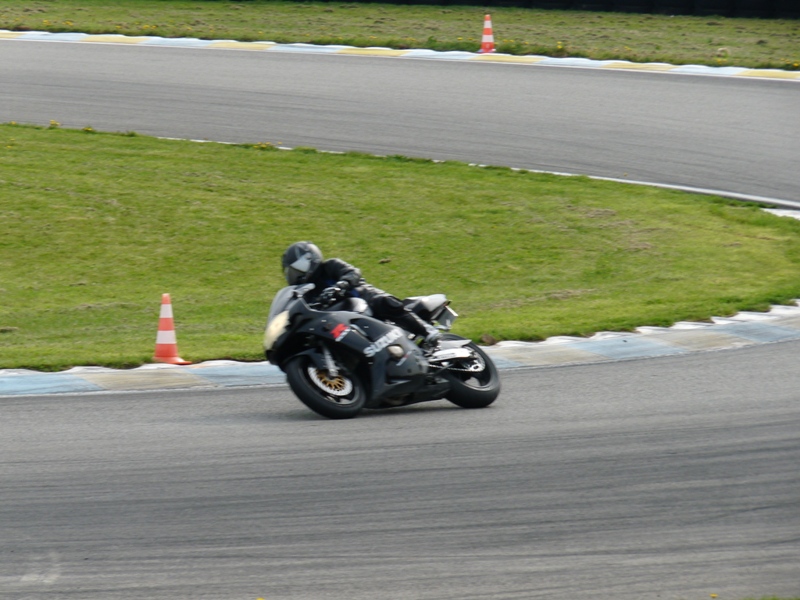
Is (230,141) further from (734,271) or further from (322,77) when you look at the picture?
(734,271)

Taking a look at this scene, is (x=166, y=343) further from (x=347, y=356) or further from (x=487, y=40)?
(x=487, y=40)

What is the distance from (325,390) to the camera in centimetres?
840

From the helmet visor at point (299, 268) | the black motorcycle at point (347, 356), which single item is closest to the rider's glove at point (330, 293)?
the black motorcycle at point (347, 356)

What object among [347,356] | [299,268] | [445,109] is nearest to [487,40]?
[445,109]

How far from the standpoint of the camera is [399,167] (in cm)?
1792

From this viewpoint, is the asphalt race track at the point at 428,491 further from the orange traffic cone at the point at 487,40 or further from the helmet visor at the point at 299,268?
the orange traffic cone at the point at 487,40

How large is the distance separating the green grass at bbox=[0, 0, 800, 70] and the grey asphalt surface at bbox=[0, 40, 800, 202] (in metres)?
1.48

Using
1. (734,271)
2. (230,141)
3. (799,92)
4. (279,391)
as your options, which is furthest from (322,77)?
(279,391)

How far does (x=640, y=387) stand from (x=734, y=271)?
16.3 feet

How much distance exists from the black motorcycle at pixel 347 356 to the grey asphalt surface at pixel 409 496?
0.67 feet

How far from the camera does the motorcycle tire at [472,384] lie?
884 cm

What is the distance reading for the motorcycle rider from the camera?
336 inches

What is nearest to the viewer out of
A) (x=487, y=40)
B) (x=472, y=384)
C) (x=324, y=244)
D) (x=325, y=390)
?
(x=325, y=390)

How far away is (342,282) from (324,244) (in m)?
6.42
